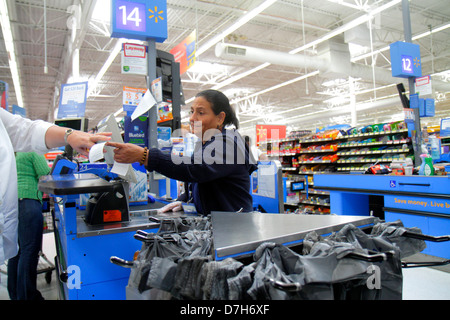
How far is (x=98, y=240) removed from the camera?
1.70 m

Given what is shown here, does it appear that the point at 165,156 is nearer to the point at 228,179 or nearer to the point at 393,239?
the point at 228,179

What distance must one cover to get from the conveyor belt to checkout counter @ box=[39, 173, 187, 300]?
509mm

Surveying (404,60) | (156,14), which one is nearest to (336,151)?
(404,60)

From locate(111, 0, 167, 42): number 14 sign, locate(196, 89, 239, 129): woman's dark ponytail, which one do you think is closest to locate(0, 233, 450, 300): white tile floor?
locate(196, 89, 239, 129): woman's dark ponytail

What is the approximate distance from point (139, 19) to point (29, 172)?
1.80m

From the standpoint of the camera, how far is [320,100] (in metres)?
19.2

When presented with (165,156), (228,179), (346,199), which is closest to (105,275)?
(165,156)

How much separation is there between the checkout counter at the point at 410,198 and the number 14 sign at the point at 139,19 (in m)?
3.35

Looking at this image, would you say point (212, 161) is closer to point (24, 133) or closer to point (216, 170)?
point (216, 170)

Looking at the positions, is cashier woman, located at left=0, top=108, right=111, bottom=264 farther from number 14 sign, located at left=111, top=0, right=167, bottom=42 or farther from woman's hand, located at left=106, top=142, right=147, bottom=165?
number 14 sign, located at left=111, top=0, right=167, bottom=42

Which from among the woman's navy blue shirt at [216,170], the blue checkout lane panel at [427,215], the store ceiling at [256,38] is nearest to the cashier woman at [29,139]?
the woman's navy blue shirt at [216,170]

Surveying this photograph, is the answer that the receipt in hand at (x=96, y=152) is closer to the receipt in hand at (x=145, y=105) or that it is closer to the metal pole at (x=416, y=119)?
the receipt in hand at (x=145, y=105)

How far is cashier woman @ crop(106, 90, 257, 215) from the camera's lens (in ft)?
5.41

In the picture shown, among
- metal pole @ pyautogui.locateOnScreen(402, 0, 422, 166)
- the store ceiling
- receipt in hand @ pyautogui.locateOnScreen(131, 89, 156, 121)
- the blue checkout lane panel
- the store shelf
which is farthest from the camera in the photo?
the store ceiling
